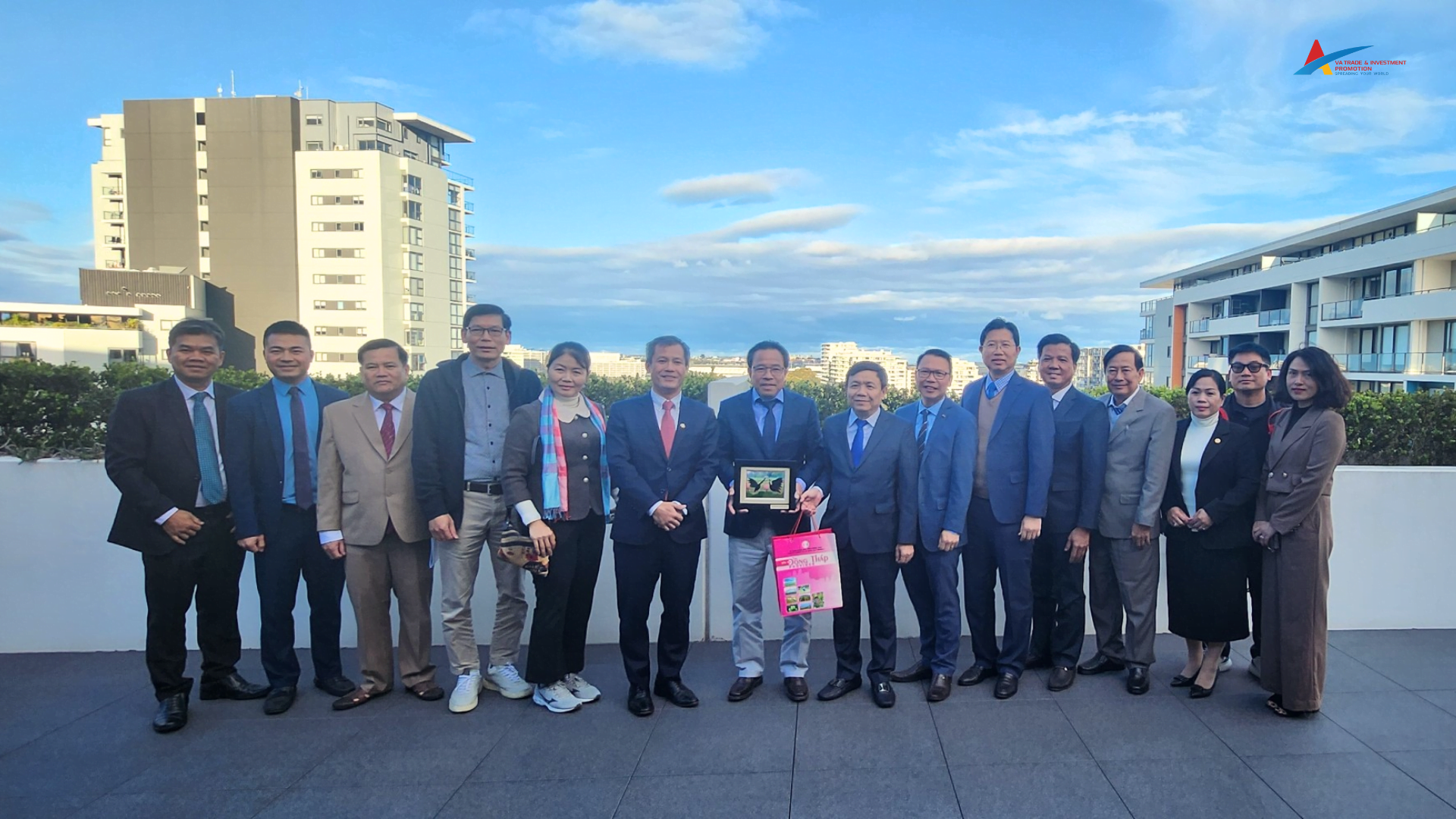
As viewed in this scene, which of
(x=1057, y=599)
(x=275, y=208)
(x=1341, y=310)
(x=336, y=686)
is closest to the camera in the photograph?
(x=336, y=686)

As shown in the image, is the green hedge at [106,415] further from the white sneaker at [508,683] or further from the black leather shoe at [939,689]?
the black leather shoe at [939,689]

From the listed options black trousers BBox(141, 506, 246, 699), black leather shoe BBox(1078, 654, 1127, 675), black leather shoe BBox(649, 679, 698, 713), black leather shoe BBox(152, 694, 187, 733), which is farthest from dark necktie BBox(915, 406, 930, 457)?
black leather shoe BBox(152, 694, 187, 733)

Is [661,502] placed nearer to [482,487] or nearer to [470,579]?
[482,487]

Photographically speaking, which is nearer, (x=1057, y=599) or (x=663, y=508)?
(x=663, y=508)

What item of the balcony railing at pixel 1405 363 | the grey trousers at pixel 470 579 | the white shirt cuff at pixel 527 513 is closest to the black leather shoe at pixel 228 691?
the grey trousers at pixel 470 579

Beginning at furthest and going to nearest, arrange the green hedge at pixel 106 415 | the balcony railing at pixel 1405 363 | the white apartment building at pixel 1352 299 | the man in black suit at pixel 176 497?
the white apartment building at pixel 1352 299, the balcony railing at pixel 1405 363, the green hedge at pixel 106 415, the man in black suit at pixel 176 497

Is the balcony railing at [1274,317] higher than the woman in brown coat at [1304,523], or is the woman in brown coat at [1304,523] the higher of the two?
the balcony railing at [1274,317]

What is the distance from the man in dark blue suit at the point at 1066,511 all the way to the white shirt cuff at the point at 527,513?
257 cm

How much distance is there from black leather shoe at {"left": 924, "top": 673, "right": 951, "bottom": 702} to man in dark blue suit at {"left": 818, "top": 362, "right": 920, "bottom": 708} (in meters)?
0.18

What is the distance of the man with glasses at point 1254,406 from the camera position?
3.93 meters

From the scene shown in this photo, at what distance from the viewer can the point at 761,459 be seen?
3.76m

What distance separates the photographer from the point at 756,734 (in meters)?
3.51

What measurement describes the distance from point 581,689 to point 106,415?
12.7 feet

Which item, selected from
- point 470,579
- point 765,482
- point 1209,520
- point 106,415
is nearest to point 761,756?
point 765,482
